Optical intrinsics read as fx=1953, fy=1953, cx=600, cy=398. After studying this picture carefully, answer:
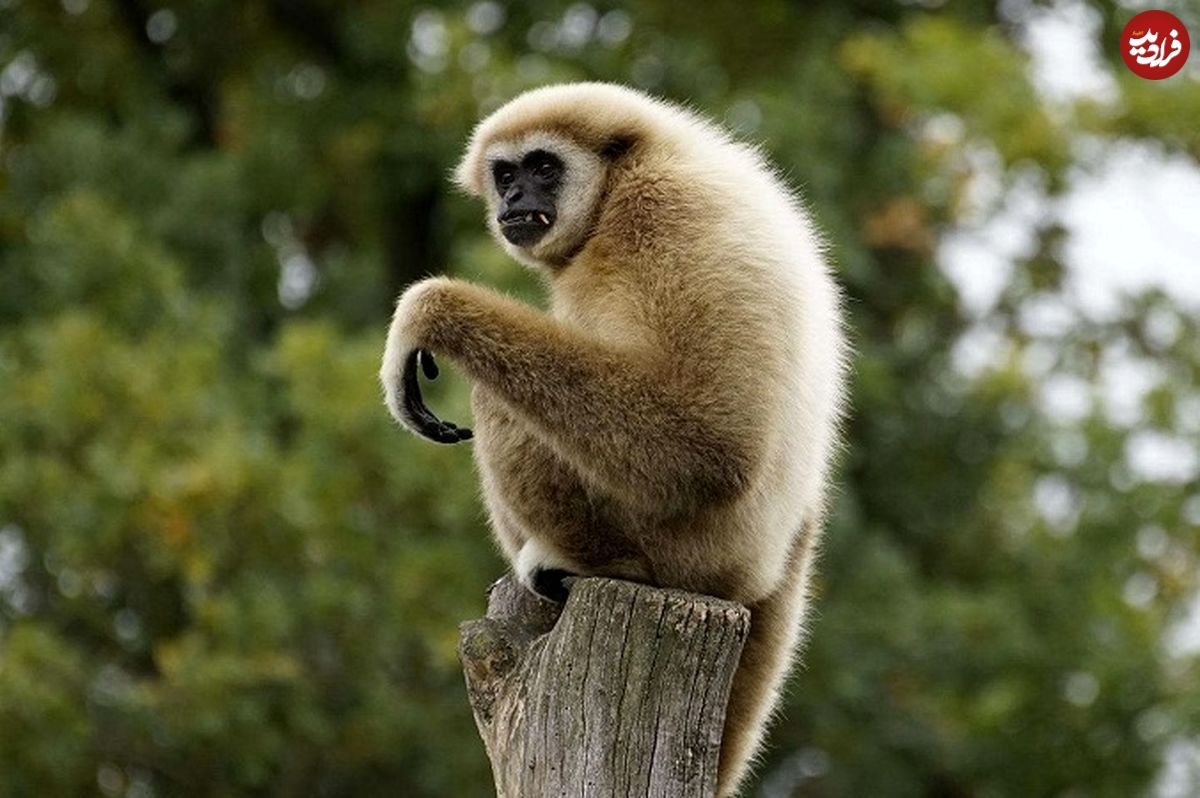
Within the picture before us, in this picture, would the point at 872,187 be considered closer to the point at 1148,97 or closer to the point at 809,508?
the point at 1148,97

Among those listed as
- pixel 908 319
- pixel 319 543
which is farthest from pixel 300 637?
pixel 908 319

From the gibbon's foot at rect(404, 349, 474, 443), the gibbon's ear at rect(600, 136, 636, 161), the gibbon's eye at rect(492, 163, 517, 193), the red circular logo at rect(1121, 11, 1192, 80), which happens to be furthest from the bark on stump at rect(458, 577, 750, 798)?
the red circular logo at rect(1121, 11, 1192, 80)

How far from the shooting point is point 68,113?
16.3 metres

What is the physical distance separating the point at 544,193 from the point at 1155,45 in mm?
9174

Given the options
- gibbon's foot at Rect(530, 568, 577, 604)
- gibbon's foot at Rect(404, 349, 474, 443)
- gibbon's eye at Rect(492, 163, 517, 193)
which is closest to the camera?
gibbon's foot at Rect(404, 349, 474, 443)

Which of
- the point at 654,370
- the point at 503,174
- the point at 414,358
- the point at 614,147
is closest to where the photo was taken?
the point at 654,370

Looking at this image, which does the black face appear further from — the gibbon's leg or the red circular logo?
the red circular logo

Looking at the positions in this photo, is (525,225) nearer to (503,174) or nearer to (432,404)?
(503,174)

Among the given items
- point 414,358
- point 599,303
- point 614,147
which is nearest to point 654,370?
point 599,303

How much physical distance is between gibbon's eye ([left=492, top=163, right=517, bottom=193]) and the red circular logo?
851 cm

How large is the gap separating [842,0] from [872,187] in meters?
3.06

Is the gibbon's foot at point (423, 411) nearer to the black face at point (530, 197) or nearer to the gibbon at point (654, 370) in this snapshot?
the gibbon at point (654, 370)

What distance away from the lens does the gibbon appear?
16.5 ft

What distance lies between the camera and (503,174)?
6125 millimetres
